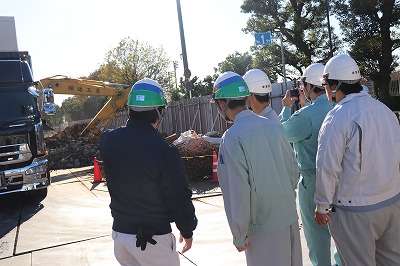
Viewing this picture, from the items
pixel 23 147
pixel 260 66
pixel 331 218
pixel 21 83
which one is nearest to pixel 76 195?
pixel 23 147

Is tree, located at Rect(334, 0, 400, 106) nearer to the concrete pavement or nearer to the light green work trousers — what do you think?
the concrete pavement

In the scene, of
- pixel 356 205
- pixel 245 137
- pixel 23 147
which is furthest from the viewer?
pixel 23 147

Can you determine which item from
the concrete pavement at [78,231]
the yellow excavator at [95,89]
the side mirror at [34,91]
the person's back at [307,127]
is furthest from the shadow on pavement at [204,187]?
the yellow excavator at [95,89]

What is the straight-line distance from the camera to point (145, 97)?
3.05m

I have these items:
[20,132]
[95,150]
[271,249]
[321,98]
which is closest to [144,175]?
[271,249]

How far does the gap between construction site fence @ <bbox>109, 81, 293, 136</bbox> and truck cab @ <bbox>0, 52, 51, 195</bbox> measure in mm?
7653

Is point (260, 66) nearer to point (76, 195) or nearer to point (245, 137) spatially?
point (76, 195)

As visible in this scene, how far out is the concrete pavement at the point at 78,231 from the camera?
5.71 meters

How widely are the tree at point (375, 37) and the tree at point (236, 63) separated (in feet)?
56.6

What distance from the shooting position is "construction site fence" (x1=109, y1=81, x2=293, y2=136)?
1550cm

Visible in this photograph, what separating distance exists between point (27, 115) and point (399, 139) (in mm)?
8646

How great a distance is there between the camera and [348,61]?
3303 millimetres

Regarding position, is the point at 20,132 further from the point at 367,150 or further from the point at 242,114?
the point at 367,150

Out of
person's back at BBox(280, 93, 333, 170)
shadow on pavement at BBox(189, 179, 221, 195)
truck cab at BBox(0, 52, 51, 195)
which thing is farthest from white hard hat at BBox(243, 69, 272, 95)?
truck cab at BBox(0, 52, 51, 195)
